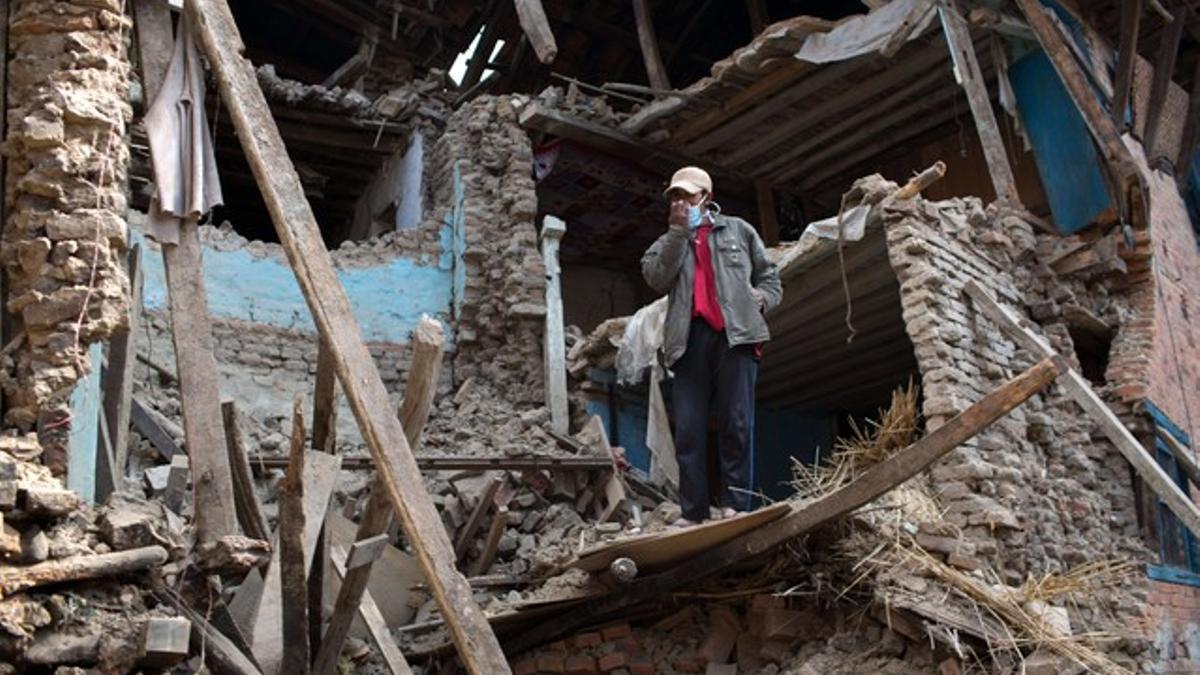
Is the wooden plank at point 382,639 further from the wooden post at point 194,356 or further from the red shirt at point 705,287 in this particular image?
the red shirt at point 705,287

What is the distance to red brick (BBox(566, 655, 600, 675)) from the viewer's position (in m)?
6.27

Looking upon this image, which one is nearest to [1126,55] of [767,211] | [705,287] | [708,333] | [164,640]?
[767,211]

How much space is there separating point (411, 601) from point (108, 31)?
396cm

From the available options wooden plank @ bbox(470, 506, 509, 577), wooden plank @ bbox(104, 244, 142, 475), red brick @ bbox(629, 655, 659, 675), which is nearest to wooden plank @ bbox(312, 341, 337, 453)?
wooden plank @ bbox(104, 244, 142, 475)

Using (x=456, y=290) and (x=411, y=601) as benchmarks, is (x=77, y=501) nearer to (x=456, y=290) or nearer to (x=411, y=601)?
(x=411, y=601)

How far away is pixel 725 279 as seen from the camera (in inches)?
222

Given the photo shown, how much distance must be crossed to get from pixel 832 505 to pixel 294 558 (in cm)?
230

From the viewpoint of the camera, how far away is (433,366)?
429 cm

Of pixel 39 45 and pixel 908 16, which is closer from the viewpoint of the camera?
pixel 39 45

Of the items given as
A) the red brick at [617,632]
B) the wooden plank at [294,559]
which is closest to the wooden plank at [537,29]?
the red brick at [617,632]

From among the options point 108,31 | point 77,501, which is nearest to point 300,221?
point 108,31

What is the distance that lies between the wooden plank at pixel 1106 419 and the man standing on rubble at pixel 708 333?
1.73 meters

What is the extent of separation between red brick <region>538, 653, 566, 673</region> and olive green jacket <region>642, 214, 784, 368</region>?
A: 6.01 feet

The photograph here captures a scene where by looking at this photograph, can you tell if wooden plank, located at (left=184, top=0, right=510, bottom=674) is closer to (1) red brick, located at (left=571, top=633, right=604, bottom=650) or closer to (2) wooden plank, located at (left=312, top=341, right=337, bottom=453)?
(2) wooden plank, located at (left=312, top=341, right=337, bottom=453)
